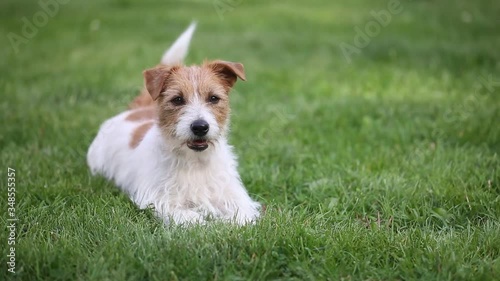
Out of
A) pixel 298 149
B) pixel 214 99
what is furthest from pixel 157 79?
pixel 298 149

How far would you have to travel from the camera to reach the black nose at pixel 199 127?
429 centimetres

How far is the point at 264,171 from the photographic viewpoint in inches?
221

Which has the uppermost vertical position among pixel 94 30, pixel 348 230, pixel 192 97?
pixel 192 97

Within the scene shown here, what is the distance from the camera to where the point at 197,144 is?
14.6 feet

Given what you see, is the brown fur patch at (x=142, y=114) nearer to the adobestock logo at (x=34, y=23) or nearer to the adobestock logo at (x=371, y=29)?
the adobestock logo at (x=371, y=29)

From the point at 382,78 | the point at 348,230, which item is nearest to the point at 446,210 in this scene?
the point at 348,230

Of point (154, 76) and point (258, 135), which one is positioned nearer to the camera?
point (154, 76)

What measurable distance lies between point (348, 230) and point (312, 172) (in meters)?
1.67

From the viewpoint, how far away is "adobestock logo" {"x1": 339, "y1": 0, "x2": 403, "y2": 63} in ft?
36.6

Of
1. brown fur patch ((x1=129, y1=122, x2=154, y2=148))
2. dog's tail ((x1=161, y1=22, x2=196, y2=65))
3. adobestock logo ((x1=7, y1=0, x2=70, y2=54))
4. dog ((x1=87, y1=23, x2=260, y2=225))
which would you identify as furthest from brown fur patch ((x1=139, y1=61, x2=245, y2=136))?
adobestock logo ((x1=7, y1=0, x2=70, y2=54))

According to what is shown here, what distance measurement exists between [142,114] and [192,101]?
4.85 feet

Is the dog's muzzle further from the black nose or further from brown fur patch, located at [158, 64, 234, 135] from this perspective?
brown fur patch, located at [158, 64, 234, 135]

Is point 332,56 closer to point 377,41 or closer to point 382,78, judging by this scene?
point 377,41

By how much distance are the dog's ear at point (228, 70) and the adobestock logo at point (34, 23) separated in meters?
8.35
